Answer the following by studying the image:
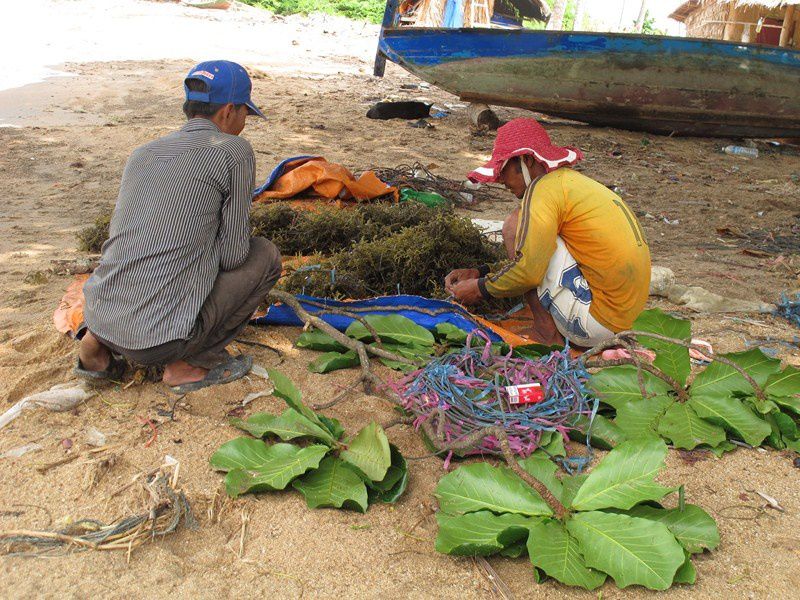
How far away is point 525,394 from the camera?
2.55m

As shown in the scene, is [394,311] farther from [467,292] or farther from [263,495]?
[263,495]

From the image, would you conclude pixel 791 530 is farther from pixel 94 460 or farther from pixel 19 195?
pixel 19 195

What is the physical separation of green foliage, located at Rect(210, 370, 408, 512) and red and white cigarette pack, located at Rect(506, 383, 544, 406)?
0.49 metres

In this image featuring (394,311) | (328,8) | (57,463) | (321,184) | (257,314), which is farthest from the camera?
(328,8)

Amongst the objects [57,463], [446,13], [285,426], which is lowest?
[57,463]

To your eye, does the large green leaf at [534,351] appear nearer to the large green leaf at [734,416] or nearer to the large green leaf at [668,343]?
the large green leaf at [668,343]

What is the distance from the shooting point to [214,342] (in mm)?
2879

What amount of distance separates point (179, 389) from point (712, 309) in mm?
2844

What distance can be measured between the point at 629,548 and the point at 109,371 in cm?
199

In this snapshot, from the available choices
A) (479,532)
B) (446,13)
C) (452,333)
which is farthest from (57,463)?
(446,13)

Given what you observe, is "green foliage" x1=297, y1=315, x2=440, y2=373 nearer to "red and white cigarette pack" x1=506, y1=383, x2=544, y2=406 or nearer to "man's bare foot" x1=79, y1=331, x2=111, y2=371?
"red and white cigarette pack" x1=506, y1=383, x2=544, y2=406

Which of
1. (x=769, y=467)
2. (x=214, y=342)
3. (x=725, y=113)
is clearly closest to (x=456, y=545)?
(x=769, y=467)

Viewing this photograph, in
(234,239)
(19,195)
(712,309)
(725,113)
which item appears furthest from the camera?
(725,113)

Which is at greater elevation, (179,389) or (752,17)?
(752,17)
